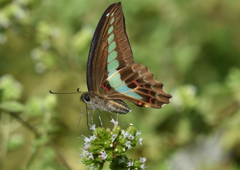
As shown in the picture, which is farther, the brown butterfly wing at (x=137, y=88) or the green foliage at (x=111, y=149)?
the brown butterfly wing at (x=137, y=88)

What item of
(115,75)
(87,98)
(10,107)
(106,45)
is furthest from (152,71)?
(10,107)

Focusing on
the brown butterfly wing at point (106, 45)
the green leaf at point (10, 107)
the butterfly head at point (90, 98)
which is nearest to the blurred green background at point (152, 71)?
the green leaf at point (10, 107)

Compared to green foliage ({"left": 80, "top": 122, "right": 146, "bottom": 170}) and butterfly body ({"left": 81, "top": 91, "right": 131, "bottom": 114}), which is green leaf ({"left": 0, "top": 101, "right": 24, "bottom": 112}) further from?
green foliage ({"left": 80, "top": 122, "right": 146, "bottom": 170})

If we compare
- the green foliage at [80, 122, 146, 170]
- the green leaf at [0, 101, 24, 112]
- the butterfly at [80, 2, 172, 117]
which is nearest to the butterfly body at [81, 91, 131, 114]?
the butterfly at [80, 2, 172, 117]

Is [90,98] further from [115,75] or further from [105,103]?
[115,75]

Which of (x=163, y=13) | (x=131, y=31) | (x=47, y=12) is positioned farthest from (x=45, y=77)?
(x=163, y=13)

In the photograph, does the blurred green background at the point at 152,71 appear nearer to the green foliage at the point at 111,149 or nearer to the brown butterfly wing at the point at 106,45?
the brown butterfly wing at the point at 106,45

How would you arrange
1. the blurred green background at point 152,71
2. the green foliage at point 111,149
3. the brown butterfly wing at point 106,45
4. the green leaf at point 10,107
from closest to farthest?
the green foliage at point 111,149
the brown butterfly wing at point 106,45
the green leaf at point 10,107
the blurred green background at point 152,71
